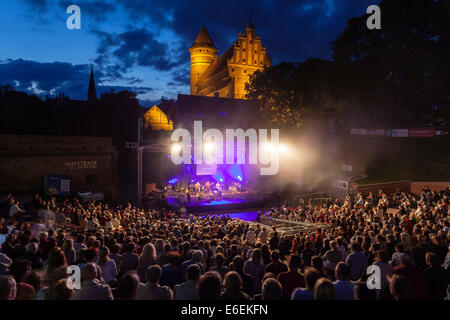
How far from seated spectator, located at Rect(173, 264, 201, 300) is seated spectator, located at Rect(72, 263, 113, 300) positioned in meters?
0.80

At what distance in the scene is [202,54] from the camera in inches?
2552

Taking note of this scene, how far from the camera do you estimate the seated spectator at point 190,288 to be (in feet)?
11.5

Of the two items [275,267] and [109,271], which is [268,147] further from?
[109,271]

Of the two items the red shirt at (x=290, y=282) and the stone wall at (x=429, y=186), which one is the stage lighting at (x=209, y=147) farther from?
the red shirt at (x=290, y=282)

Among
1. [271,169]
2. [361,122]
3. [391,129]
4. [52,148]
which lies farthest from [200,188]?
[361,122]

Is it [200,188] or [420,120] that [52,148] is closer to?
[200,188]

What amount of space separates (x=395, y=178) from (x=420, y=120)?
32.4 feet

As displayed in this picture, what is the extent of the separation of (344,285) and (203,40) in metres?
68.2

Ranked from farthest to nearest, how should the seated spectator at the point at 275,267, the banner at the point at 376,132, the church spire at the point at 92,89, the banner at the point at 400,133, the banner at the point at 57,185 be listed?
the church spire at the point at 92,89 < the banner at the point at 376,132 < the banner at the point at 400,133 < the banner at the point at 57,185 < the seated spectator at the point at 275,267

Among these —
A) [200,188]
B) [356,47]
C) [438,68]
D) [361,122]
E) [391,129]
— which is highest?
[356,47]

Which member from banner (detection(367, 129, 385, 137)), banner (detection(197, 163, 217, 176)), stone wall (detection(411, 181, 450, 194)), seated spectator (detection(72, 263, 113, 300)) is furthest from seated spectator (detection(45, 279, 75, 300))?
banner (detection(367, 129, 385, 137))

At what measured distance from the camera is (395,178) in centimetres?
2377

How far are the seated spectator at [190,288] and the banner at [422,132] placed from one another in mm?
28814

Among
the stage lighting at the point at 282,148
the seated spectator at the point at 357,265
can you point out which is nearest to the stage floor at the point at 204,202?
the stage lighting at the point at 282,148
